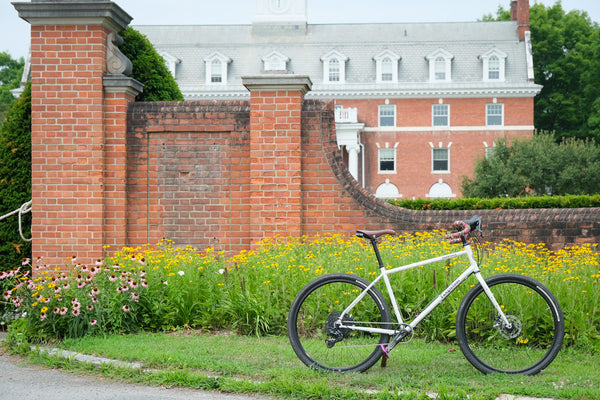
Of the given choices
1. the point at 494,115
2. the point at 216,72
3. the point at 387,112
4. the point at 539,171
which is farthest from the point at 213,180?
the point at 216,72

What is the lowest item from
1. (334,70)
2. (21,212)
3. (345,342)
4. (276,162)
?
(345,342)

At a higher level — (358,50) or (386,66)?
(358,50)

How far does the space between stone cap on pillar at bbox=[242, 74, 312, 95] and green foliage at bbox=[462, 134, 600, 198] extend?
2250cm

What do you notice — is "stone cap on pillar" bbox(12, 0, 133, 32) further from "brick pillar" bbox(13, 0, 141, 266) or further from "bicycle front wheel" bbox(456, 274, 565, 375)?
"bicycle front wheel" bbox(456, 274, 565, 375)

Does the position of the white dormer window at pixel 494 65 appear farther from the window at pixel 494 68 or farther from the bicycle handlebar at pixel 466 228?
the bicycle handlebar at pixel 466 228

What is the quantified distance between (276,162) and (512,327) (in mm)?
4172

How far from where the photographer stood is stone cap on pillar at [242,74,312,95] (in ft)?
27.6

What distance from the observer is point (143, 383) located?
4.96m

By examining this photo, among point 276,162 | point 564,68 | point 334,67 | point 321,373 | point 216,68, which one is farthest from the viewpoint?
point 564,68

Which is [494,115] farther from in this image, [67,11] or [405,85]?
[67,11]

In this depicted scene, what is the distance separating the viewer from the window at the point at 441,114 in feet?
141

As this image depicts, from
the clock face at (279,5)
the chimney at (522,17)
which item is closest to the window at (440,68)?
the chimney at (522,17)

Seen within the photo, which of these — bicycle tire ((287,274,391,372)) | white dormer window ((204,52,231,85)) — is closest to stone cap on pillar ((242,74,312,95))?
bicycle tire ((287,274,391,372))

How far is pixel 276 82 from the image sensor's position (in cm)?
847
